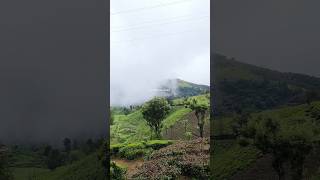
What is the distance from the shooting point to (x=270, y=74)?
27.4 meters

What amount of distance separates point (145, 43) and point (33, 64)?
18.6 m

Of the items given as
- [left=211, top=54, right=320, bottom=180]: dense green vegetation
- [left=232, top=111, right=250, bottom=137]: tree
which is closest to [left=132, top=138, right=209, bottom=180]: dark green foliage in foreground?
[left=211, top=54, right=320, bottom=180]: dense green vegetation

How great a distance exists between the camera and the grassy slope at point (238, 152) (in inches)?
915

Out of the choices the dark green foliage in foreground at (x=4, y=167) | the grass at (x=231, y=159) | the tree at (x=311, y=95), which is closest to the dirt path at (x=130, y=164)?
the grass at (x=231, y=159)

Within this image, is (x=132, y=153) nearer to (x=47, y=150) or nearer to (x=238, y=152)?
(x=47, y=150)

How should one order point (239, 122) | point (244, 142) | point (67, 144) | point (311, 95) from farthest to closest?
point (239, 122) < point (311, 95) < point (67, 144) < point (244, 142)

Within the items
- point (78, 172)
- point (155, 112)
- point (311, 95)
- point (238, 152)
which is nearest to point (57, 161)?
point (78, 172)

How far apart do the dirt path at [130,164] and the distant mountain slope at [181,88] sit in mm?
9383

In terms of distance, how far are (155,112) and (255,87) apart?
9.33 meters

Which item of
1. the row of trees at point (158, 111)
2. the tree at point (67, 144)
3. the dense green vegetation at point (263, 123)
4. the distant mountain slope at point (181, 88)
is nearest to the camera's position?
the dense green vegetation at point (263, 123)

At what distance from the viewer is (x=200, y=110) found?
119 feet

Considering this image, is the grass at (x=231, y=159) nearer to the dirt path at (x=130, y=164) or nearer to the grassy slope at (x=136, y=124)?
the dirt path at (x=130, y=164)

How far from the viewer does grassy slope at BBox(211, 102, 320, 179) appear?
2323 cm

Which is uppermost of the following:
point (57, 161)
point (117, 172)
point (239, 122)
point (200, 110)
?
point (200, 110)
